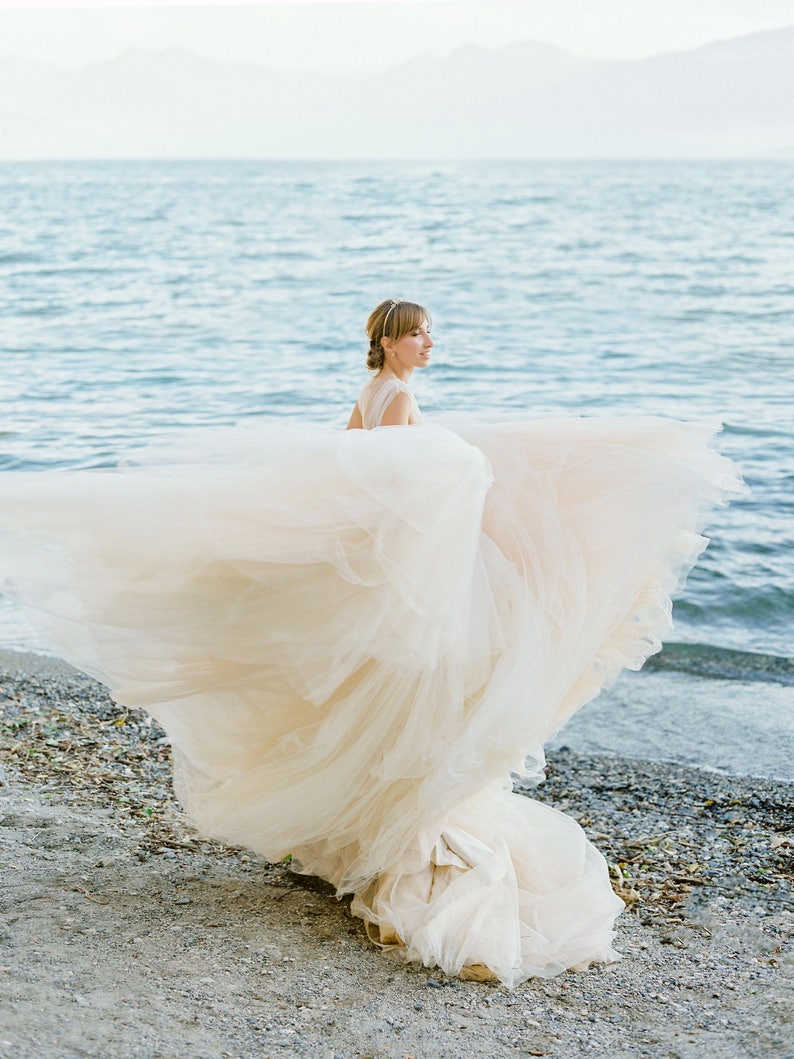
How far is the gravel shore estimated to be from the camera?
3059 millimetres

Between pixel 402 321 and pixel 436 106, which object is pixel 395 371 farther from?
pixel 436 106

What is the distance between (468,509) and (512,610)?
386 millimetres

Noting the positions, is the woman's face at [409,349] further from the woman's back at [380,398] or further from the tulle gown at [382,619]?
the tulle gown at [382,619]

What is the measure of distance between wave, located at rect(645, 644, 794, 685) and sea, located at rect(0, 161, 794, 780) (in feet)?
0.07

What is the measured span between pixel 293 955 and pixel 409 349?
210 cm

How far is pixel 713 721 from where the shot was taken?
7.03 metres

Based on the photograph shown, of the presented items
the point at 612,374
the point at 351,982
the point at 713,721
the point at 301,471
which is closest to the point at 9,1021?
the point at 351,982

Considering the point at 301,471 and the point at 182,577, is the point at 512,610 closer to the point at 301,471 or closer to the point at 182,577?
the point at 301,471

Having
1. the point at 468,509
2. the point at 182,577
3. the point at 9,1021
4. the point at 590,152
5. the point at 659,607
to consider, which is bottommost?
the point at 9,1021

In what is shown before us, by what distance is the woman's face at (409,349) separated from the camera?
4051 millimetres

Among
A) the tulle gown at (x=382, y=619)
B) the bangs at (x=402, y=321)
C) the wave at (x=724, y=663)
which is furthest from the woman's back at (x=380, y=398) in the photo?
the wave at (x=724, y=663)

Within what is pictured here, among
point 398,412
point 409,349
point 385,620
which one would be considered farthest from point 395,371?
point 385,620

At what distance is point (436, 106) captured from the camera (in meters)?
99.1

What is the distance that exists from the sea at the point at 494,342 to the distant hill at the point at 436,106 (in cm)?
5184
